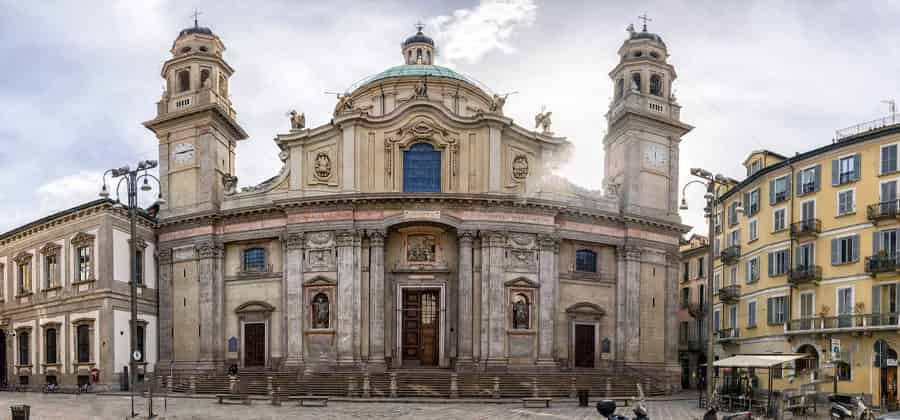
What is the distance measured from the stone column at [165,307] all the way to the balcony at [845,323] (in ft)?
113

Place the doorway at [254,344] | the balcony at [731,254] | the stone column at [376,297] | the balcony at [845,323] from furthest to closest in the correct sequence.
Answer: the balcony at [731,254] < the doorway at [254,344] < the stone column at [376,297] < the balcony at [845,323]

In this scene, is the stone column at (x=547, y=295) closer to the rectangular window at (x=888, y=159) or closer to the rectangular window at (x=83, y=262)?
the rectangular window at (x=888, y=159)

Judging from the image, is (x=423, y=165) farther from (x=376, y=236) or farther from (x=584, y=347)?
(x=584, y=347)

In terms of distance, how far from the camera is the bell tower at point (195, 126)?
4584 cm

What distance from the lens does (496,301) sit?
137 feet

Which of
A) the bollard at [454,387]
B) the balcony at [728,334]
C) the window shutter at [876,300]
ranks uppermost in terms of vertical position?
the window shutter at [876,300]

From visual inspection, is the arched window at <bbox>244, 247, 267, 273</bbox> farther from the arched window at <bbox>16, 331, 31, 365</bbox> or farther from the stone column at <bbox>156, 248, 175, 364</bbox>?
the arched window at <bbox>16, 331, 31, 365</bbox>

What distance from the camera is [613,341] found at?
44.7m

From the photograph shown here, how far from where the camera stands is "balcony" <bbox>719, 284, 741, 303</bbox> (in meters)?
47.9

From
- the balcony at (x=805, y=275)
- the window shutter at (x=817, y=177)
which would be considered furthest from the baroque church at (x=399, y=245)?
the window shutter at (x=817, y=177)

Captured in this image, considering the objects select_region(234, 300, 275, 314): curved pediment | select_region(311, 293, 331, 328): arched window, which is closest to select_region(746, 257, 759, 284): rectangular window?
select_region(311, 293, 331, 328): arched window

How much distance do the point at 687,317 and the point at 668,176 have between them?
2078cm

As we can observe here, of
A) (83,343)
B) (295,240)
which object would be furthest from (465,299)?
(83,343)

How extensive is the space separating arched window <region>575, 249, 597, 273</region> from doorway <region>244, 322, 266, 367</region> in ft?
60.1
